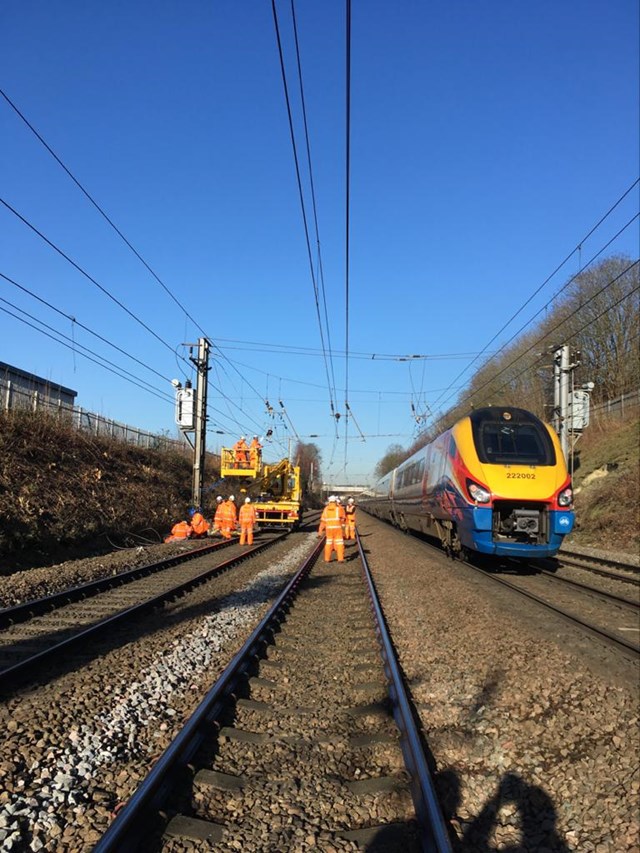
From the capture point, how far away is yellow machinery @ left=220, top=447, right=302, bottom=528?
26.4 metres

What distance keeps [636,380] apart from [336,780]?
1509 inches

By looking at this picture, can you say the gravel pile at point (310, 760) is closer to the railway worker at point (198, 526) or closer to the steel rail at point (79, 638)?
the steel rail at point (79, 638)

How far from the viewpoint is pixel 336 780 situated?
148 inches

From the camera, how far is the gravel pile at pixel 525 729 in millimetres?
3355

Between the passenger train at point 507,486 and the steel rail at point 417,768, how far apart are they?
21.4 feet

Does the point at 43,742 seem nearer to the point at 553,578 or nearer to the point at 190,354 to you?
the point at 553,578

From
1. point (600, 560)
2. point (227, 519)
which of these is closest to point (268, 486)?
point (227, 519)

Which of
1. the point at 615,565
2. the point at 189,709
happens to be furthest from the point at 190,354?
the point at 189,709

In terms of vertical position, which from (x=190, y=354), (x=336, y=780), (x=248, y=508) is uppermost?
(x=190, y=354)

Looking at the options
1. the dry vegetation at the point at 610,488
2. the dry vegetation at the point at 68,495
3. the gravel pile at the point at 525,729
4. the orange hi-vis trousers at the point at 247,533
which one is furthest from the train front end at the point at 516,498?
the dry vegetation at the point at 68,495

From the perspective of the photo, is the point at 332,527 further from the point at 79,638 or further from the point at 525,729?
the point at 525,729

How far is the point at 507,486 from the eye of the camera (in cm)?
1207

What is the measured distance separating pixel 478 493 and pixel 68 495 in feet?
43.9

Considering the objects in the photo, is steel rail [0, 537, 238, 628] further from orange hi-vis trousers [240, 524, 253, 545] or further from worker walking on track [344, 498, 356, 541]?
worker walking on track [344, 498, 356, 541]
